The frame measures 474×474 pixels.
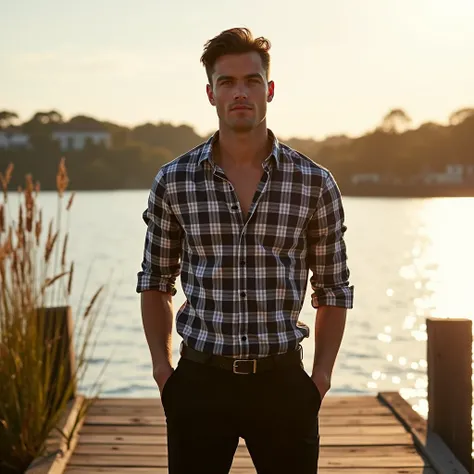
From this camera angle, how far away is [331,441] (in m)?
4.04

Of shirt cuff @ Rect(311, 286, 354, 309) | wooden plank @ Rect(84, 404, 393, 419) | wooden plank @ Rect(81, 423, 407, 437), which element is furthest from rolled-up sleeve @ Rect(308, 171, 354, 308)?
wooden plank @ Rect(84, 404, 393, 419)

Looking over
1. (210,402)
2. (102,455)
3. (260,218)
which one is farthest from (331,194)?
(102,455)

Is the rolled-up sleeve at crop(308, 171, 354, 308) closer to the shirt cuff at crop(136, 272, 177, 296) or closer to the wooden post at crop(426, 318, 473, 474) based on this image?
the shirt cuff at crop(136, 272, 177, 296)

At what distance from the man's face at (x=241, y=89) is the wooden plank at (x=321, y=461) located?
1.99 metres

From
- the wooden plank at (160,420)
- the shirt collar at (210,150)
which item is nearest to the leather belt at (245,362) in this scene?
the shirt collar at (210,150)

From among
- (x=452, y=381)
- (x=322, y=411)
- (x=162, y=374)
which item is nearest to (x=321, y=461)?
(x=452, y=381)

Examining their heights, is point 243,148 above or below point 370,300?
above

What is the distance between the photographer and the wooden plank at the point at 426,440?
11.8 ft

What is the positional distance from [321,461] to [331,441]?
0.27m

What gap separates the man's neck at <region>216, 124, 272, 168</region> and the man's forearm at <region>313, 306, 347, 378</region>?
456 mm

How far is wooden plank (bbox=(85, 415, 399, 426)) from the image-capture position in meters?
4.33

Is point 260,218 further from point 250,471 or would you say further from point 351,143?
point 351,143

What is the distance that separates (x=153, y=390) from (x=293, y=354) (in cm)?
782

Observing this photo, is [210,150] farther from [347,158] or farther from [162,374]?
[347,158]
